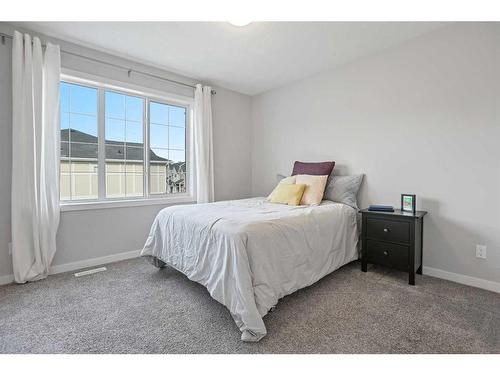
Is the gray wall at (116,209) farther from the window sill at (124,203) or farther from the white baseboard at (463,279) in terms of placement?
the white baseboard at (463,279)

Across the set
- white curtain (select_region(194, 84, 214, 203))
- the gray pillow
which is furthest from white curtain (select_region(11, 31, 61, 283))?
the gray pillow

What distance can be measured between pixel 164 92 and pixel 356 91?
247cm

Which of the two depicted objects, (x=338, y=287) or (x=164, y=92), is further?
(x=164, y=92)

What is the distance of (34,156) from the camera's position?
2352mm

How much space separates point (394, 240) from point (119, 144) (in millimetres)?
3281

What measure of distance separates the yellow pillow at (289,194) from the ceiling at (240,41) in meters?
1.54

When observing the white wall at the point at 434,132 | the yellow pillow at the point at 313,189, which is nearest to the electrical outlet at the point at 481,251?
the white wall at the point at 434,132

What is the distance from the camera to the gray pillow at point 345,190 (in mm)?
2840

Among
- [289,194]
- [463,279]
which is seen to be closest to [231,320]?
[289,194]

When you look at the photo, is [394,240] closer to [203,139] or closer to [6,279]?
[203,139]

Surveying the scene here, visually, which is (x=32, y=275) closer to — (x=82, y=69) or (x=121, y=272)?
(x=121, y=272)
